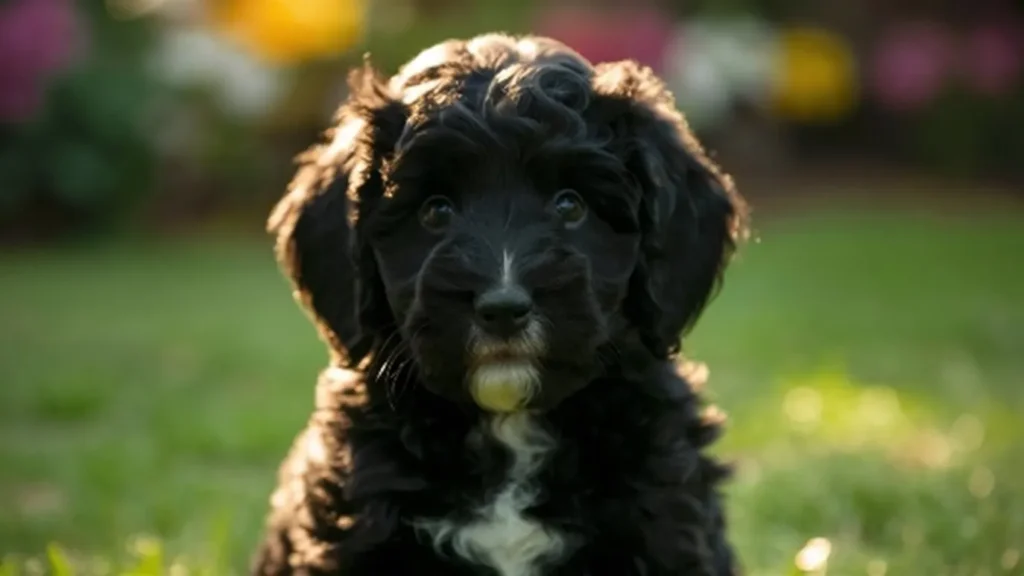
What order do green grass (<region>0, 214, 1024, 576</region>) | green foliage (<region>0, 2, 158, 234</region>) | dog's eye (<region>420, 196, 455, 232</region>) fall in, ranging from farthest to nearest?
green foliage (<region>0, 2, 158, 234</region>), green grass (<region>0, 214, 1024, 576</region>), dog's eye (<region>420, 196, 455, 232</region>)

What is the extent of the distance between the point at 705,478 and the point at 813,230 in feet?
35.0

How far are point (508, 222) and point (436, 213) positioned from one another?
21 cm

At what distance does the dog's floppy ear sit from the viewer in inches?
144

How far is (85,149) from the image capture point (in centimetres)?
1413

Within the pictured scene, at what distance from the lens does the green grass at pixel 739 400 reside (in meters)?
5.32

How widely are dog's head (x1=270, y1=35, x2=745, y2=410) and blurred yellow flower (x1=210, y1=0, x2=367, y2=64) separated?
12.9 m

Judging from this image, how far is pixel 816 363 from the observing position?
28.9ft

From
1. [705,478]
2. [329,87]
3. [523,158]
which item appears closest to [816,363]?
[705,478]

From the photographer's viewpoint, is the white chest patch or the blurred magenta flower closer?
the white chest patch

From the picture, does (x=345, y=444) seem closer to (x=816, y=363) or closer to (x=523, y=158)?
(x=523, y=158)

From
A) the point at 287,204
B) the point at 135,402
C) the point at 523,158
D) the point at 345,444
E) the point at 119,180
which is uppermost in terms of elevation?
the point at 119,180

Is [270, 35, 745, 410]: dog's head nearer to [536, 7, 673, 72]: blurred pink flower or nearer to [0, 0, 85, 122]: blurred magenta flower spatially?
[0, 0, 85, 122]: blurred magenta flower

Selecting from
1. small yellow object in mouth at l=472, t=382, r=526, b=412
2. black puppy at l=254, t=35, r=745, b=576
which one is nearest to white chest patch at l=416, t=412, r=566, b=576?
black puppy at l=254, t=35, r=745, b=576

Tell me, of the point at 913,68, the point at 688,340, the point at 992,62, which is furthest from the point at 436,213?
the point at 992,62
